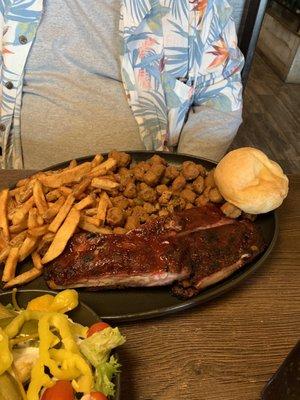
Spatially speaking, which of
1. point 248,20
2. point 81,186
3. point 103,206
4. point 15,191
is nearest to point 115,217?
point 103,206

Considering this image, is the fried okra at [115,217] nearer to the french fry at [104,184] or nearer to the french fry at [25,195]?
the french fry at [104,184]

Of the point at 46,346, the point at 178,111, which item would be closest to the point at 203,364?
the point at 46,346

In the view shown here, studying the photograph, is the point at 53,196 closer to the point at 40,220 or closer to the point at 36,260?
the point at 40,220

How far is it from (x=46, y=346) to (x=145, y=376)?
0.30m

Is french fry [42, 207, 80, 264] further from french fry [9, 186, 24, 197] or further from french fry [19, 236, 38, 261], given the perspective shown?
french fry [9, 186, 24, 197]

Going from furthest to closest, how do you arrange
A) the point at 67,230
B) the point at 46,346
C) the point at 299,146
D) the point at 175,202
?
the point at 299,146, the point at 175,202, the point at 67,230, the point at 46,346

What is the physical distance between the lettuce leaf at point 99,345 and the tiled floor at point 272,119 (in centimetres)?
290

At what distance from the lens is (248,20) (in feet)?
7.55

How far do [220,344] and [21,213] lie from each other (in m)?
0.69

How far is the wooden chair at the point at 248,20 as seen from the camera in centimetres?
222

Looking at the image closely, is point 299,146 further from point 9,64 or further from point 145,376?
point 145,376

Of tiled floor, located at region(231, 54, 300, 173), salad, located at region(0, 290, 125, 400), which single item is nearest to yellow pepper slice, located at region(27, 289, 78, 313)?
salad, located at region(0, 290, 125, 400)

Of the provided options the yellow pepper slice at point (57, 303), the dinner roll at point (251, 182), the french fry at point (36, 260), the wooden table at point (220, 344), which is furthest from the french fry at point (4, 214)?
the dinner roll at point (251, 182)

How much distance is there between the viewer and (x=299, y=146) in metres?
3.85
